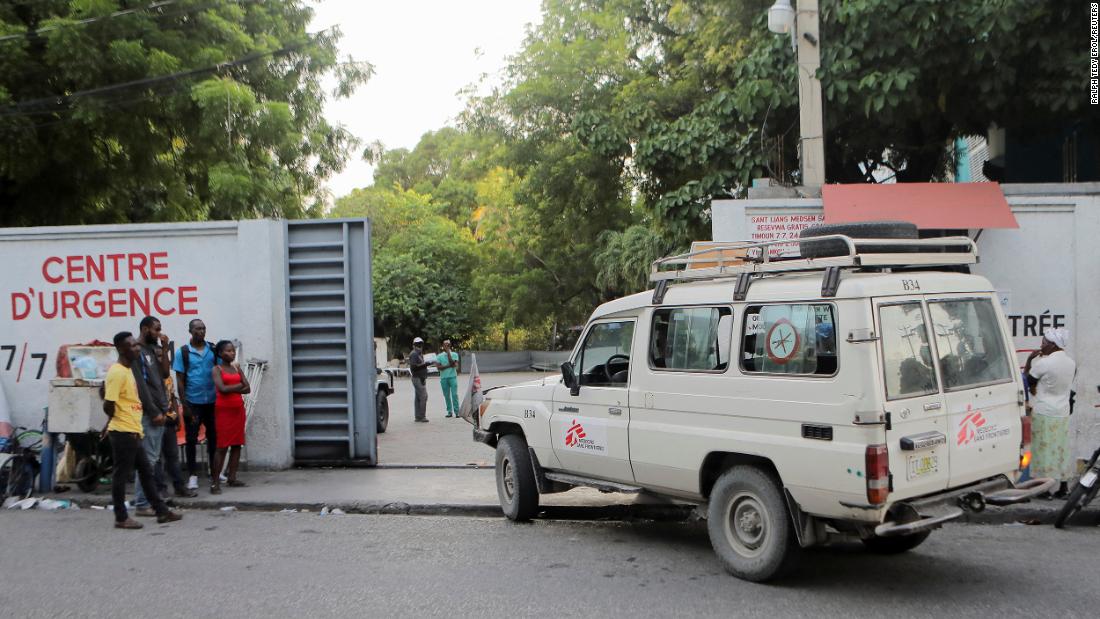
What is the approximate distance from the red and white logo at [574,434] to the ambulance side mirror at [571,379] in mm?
256

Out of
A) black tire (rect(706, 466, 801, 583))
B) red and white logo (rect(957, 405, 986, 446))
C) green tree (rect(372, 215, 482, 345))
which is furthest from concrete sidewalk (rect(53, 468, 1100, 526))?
green tree (rect(372, 215, 482, 345))

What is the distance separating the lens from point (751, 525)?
243 inches

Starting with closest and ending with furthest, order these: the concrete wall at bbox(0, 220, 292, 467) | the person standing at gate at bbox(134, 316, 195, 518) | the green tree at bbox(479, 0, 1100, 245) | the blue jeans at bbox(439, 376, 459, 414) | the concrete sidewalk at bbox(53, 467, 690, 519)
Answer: the person standing at gate at bbox(134, 316, 195, 518) < the concrete sidewalk at bbox(53, 467, 690, 519) < the concrete wall at bbox(0, 220, 292, 467) < the green tree at bbox(479, 0, 1100, 245) < the blue jeans at bbox(439, 376, 459, 414)

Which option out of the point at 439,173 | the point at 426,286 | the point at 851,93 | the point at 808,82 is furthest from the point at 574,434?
the point at 439,173

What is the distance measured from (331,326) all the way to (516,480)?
389cm

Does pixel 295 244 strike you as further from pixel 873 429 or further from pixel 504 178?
pixel 504 178

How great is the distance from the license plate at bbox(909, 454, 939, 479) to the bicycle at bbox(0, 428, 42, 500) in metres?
8.71

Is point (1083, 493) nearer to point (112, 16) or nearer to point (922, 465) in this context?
point (922, 465)

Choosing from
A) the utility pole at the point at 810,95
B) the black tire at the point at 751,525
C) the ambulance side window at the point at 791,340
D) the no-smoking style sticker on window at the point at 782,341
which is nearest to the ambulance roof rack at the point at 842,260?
the ambulance side window at the point at 791,340

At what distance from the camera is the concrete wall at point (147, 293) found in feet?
36.1

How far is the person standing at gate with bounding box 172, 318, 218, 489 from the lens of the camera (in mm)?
9859

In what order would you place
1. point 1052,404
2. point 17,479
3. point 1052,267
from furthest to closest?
point 1052,267 → point 17,479 → point 1052,404

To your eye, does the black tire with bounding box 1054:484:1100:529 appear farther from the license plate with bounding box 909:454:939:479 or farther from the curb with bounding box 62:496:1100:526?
the license plate with bounding box 909:454:939:479

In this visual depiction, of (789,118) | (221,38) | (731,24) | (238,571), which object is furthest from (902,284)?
(221,38)
